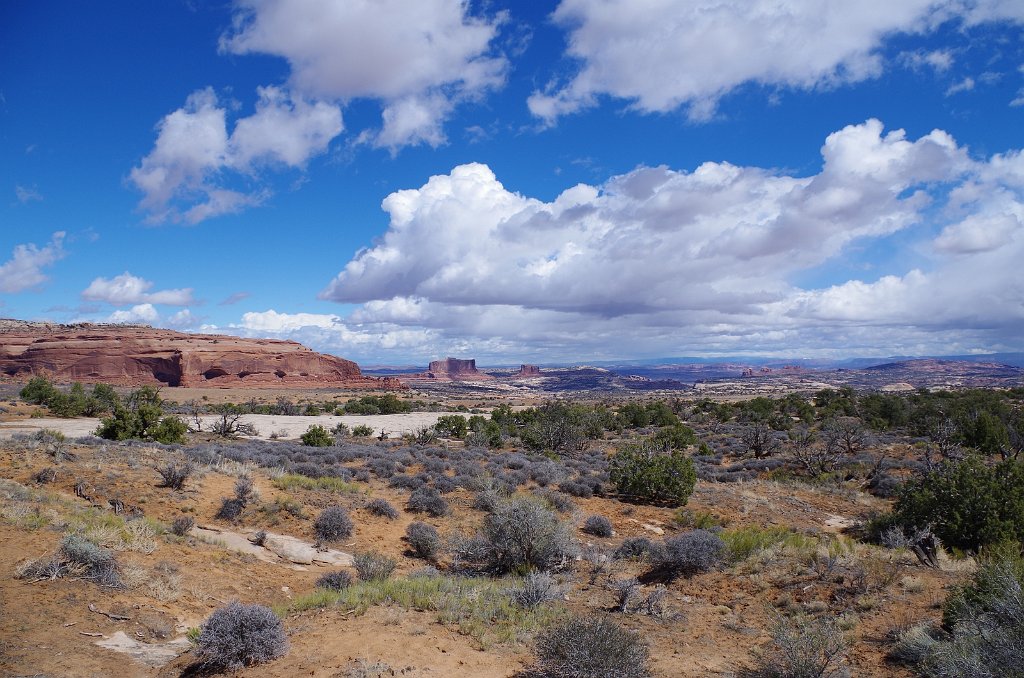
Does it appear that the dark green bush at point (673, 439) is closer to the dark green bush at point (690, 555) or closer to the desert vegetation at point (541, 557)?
the desert vegetation at point (541, 557)

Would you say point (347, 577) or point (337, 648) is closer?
point (337, 648)

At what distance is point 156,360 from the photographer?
9819 cm

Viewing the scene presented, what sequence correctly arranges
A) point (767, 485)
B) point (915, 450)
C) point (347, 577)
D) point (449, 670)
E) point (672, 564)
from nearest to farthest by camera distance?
point (449, 670)
point (347, 577)
point (672, 564)
point (767, 485)
point (915, 450)

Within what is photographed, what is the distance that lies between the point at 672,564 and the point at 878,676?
4.62 metres

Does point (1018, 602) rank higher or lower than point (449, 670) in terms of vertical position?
higher

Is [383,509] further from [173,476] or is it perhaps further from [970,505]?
[970,505]

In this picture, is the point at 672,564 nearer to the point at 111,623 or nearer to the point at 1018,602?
the point at 1018,602

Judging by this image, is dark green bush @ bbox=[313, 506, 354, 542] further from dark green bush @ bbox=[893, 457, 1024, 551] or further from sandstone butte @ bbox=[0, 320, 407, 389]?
sandstone butte @ bbox=[0, 320, 407, 389]

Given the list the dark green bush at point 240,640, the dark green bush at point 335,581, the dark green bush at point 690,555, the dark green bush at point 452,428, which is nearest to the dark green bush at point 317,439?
the dark green bush at point 452,428

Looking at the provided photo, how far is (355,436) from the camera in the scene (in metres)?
33.6

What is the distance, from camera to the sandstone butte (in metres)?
94.2

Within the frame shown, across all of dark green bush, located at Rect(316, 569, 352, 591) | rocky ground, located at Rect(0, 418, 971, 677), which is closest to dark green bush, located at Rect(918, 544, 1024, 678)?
rocky ground, located at Rect(0, 418, 971, 677)

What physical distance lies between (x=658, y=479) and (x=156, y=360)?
10791 cm

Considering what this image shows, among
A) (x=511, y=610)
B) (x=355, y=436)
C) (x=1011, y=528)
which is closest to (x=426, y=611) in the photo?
(x=511, y=610)
